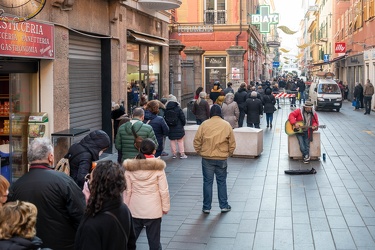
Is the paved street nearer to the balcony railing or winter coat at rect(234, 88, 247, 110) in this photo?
winter coat at rect(234, 88, 247, 110)

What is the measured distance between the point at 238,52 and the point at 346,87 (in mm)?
12224

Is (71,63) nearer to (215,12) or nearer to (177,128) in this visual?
(177,128)

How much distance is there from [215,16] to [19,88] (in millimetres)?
28147

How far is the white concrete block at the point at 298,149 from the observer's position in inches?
614

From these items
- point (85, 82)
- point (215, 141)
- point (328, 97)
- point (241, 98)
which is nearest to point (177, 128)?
point (85, 82)

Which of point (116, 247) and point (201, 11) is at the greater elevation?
point (201, 11)

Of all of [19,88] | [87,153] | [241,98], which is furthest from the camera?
[241,98]

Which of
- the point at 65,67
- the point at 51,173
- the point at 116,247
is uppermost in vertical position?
the point at 65,67

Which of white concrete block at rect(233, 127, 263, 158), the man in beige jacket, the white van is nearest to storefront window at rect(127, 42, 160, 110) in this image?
white concrete block at rect(233, 127, 263, 158)

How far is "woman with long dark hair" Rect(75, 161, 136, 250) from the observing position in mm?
4852

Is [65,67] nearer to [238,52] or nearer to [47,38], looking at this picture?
[47,38]

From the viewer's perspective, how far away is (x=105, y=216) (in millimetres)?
4875

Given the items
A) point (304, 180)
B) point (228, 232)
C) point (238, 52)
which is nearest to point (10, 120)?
point (228, 232)

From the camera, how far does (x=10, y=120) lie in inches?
444
